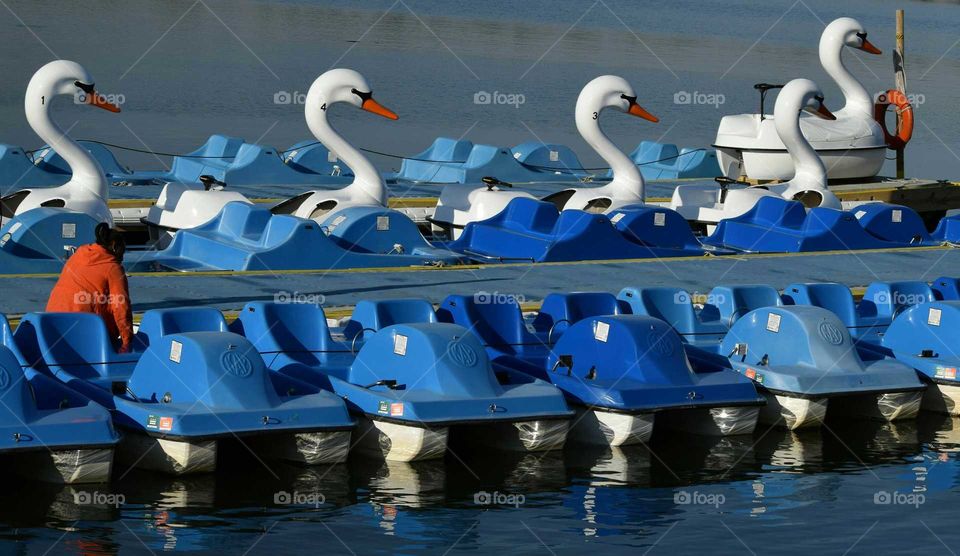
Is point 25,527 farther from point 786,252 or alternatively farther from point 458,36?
point 458,36

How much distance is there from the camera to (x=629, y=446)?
1316cm

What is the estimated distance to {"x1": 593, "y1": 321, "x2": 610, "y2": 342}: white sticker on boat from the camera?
13.3 meters

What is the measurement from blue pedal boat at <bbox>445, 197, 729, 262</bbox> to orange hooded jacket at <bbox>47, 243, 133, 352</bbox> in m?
6.94

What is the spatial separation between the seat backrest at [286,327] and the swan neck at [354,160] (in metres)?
6.99

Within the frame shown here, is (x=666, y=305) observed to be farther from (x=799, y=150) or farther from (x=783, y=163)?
(x=783, y=163)

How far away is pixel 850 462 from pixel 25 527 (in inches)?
232

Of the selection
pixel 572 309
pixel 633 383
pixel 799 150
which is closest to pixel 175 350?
pixel 633 383

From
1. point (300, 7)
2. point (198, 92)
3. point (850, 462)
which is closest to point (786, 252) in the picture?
point (850, 462)

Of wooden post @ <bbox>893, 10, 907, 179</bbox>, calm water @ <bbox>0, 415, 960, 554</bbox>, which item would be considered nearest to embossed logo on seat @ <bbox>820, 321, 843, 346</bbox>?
calm water @ <bbox>0, 415, 960, 554</bbox>

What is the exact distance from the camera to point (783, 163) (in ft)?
84.4

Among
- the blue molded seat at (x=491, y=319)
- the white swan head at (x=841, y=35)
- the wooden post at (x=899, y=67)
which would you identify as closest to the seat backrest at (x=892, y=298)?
the blue molded seat at (x=491, y=319)

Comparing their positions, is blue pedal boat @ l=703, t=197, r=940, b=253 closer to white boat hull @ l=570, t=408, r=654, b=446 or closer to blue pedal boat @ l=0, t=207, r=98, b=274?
blue pedal boat @ l=0, t=207, r=98, b=274

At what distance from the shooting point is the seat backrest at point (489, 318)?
1429 centimetres

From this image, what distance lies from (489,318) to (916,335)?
11.5ft
